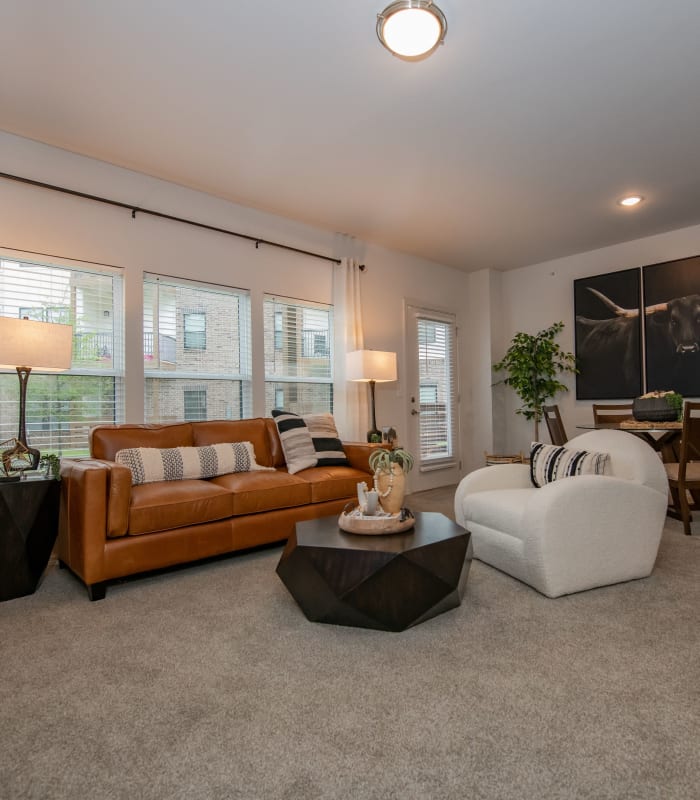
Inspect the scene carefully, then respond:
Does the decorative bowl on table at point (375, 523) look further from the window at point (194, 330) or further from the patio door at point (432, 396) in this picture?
the patio door at point (432, 396)

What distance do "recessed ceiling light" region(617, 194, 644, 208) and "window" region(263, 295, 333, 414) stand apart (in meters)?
2.70

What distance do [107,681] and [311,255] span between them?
3.76 m

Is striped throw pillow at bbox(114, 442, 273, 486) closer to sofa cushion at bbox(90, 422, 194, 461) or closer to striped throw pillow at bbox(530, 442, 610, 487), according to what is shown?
sofa cushion at bbox(90, 422, 194, 461)

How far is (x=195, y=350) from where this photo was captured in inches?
154

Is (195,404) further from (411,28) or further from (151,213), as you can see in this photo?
(411,28)

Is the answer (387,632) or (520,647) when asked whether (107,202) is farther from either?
(520,647)

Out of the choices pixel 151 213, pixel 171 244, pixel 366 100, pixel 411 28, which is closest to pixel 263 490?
pixel 171 244

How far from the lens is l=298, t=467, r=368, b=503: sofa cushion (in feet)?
11.1

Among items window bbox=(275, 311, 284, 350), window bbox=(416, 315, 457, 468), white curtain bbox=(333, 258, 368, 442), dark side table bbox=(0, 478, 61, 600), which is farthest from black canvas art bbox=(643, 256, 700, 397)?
dark side table bbox=(0, 478, 61, 600)

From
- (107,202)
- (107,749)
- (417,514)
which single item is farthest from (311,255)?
(107,749)

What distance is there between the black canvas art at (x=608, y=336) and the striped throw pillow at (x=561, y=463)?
2.56 meters

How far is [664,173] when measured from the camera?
11.9ft

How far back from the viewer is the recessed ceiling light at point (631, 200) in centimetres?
401

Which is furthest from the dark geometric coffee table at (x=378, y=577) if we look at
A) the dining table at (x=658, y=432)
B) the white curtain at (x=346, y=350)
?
the white curtain at (x=346, y=350)
